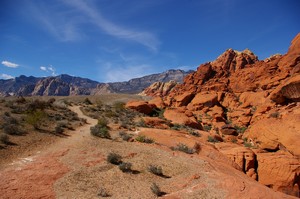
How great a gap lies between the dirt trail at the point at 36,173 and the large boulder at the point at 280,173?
39.4 ft

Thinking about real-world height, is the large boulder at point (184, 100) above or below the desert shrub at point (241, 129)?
above

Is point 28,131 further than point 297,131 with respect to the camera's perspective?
No

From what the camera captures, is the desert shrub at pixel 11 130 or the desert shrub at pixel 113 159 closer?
the desert shrub at pixel 113 159

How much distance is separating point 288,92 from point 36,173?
31478 millimetres

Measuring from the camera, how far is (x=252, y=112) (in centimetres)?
3831

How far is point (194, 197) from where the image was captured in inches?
328

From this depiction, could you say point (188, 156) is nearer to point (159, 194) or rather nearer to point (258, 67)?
point (159, 194)

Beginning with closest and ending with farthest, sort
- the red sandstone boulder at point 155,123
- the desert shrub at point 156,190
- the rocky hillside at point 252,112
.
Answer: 1. the desert shrub at point 156,190
2. the rocky hillside at point 252,112
3. the red sandstone boulder at point 155,123

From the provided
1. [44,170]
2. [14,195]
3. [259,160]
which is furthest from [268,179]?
[14,195]

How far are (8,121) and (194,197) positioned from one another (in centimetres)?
1359

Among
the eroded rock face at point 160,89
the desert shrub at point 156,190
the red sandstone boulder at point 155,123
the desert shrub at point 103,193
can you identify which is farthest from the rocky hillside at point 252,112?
the eroded rock face at point 160,89

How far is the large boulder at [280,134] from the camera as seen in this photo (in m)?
18.0

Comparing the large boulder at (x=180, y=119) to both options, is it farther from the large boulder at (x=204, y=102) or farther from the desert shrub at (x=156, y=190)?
the desert shrub at (x=156, y=190)

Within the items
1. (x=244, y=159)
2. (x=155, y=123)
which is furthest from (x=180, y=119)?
(x=244, y=159)
